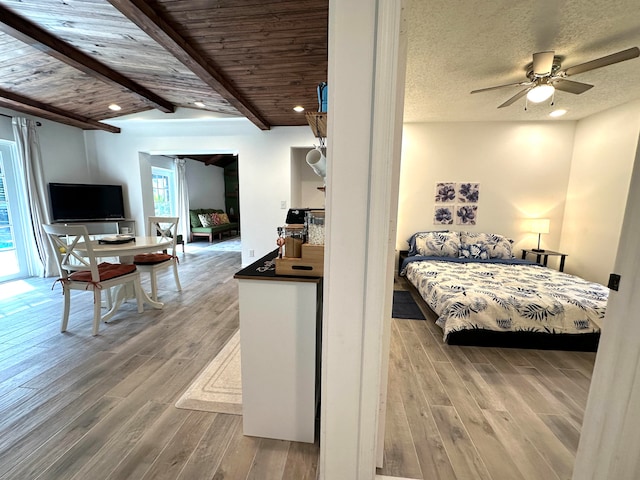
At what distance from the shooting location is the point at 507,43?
2.12m

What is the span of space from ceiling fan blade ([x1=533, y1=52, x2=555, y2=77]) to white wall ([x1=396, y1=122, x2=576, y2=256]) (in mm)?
1870

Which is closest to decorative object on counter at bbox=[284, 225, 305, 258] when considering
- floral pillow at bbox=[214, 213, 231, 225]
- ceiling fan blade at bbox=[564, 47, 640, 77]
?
ceiling fan blade at bbox=[564, 47, 640, 77]

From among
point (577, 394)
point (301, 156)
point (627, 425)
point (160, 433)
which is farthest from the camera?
point (301, 156)

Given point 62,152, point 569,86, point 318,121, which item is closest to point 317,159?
point 318,121

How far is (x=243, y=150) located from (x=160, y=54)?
6.45 feet

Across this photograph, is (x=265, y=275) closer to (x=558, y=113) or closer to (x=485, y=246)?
(x=485, y=246)

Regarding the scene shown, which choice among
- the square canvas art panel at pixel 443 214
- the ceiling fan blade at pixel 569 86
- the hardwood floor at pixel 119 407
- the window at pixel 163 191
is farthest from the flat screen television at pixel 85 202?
the ceiling fan blade at pixel 569 86

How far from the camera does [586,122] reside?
3.82m

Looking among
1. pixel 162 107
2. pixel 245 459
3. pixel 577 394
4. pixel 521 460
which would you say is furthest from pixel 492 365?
pixel 162 107

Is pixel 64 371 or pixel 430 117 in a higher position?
pixel 430 117

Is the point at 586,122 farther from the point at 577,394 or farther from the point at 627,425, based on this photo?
the point at 627,425

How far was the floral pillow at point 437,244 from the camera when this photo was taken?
12.9 feet

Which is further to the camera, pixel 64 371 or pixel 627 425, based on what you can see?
pixel 64 371

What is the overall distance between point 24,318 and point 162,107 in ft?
10.4
